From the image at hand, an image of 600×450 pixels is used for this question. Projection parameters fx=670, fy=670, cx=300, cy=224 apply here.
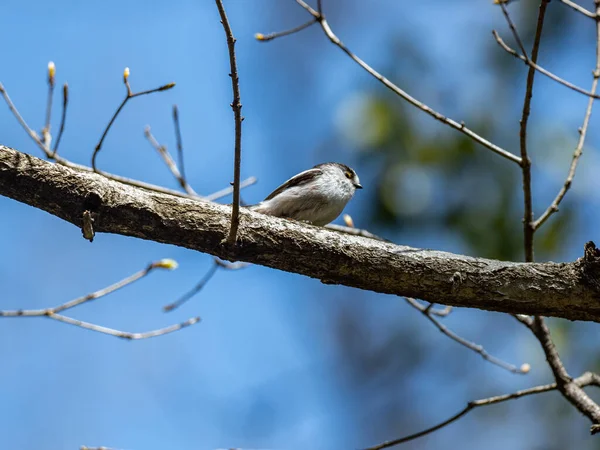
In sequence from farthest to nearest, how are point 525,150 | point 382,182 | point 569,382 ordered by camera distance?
1. point 382,182
2. point 569,382
3. point 525,150

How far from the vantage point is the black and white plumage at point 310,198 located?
5012mm

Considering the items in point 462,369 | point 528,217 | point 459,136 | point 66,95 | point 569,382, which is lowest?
point 569,382

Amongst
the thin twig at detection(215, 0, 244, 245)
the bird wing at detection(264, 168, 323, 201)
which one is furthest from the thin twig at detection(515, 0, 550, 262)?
the bird wing at detection(264, 168, 323, 201)

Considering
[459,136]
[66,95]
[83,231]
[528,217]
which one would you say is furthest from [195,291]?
[459,136]

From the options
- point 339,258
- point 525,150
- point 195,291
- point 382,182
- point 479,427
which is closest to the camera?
point 339,258

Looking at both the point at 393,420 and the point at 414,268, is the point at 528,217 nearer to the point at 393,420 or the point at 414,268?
the point at 414,268

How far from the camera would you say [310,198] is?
5.06m

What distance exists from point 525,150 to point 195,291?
2407 mm

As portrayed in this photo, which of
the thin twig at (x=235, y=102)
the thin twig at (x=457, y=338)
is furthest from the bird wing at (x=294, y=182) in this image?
the thin twig at (x=235, y=102)

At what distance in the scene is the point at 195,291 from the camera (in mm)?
4742

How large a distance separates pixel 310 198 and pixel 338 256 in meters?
1.90

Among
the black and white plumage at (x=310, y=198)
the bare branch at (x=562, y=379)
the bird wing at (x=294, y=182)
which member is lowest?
the bare branch at (x=562, y=379)

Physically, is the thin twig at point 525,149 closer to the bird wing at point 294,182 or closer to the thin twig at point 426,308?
the thin twig at point 426,308

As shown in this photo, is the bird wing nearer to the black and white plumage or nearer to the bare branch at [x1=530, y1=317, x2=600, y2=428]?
the black and white plumage
